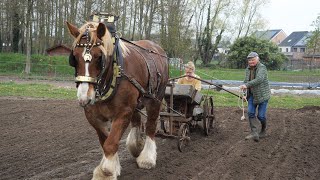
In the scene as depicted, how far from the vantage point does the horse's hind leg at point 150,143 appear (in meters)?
6.00

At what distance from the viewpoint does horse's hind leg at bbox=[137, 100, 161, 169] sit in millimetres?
6000

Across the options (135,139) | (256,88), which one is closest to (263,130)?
(256,88)

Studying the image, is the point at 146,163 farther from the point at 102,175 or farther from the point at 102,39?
the point at 102,39

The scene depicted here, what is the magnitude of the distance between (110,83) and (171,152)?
8.74ft

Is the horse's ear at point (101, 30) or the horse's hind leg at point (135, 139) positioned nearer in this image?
the horse's ear at point (101, 30)

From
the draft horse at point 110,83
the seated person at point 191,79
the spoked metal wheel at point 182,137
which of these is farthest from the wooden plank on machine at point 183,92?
the draft horse at point 110,83

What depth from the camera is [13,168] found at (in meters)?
5.68

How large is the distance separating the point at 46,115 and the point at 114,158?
626 centimetres

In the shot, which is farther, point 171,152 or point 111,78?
point 171,152

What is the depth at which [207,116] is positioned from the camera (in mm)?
8695

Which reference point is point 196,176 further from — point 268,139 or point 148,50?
point 268,139

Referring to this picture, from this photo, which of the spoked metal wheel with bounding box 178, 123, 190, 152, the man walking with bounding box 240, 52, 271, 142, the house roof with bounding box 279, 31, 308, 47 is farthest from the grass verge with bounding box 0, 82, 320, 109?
the house roof with bounding box 279, 31, 308, 47

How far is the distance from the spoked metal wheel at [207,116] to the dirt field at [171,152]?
19cm

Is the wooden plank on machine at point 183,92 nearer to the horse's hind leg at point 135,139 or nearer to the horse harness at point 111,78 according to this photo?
the horse's hind leg at point 135,139
